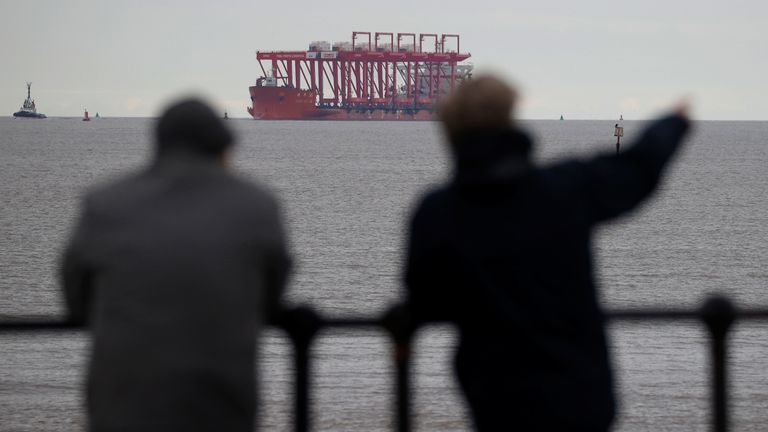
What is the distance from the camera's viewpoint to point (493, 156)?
2510 millimetres

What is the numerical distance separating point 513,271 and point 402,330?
78cm

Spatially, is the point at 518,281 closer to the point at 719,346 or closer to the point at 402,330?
the point at 402,330

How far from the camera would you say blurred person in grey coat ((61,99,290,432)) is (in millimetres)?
2389

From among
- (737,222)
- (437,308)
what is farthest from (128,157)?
(437,308)

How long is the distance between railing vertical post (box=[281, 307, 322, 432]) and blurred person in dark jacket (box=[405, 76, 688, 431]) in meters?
0.82

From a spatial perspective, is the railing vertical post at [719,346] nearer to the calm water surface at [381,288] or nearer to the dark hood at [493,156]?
the calm water surface at [381,288]

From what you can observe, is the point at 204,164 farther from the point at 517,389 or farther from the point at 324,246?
the point at 324,246

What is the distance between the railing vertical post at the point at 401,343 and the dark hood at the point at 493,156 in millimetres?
680

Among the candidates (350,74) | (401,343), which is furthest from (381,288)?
(350,74)

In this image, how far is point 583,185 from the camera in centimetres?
259

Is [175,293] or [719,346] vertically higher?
[175,293]

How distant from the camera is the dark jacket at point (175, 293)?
94.0 inches

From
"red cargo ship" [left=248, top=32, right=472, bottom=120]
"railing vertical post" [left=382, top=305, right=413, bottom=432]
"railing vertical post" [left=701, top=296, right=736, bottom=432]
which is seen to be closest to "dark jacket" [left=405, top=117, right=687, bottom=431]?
"railing vertical post" [left=382, top=305, right=413, bottom=432]

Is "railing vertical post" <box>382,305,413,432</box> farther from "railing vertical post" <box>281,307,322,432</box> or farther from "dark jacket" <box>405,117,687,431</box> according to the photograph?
"dark jacket" <box>405,117,687,431</box>
